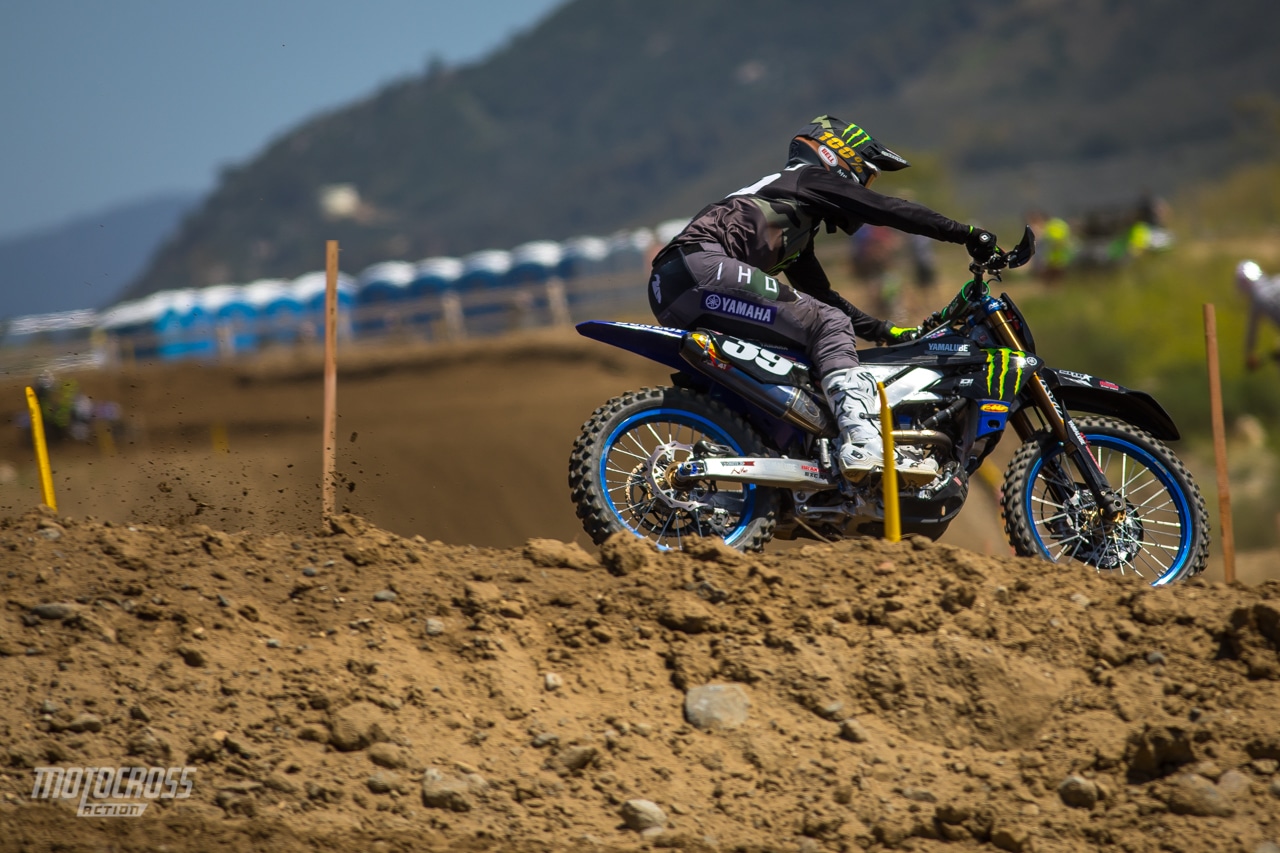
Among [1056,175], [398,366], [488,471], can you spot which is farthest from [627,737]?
[1056,175]

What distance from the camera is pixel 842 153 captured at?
20.3 feet

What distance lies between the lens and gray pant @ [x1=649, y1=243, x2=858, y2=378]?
5.89m

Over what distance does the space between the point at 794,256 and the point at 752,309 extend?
52 centimetres

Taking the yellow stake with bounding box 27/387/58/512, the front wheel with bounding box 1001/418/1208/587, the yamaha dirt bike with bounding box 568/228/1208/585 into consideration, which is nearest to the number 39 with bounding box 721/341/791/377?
the yamaha dirt bike with bounding box 568/228/1208/585

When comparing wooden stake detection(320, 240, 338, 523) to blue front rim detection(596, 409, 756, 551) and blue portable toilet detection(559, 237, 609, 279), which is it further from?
blue portable toilet detection(559, 237, 609, 279)

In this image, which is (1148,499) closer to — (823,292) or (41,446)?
(823,292)

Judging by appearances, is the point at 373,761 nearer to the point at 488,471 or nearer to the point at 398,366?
the point at 488,471

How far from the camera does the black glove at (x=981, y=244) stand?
19.3 ft

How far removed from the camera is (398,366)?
26797 millimetres

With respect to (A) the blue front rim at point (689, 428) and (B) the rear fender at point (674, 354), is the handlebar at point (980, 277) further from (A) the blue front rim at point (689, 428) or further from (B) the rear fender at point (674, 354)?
(A) the blue front rim at point (689, 428)

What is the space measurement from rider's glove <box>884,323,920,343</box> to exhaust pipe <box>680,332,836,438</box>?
0.80 metres

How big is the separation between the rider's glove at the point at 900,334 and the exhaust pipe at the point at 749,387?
2.64 feet

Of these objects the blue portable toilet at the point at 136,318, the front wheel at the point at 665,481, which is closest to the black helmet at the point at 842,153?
the front wheel at the point at 665,481

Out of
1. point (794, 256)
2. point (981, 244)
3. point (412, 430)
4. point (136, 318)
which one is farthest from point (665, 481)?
point (136, 318)
